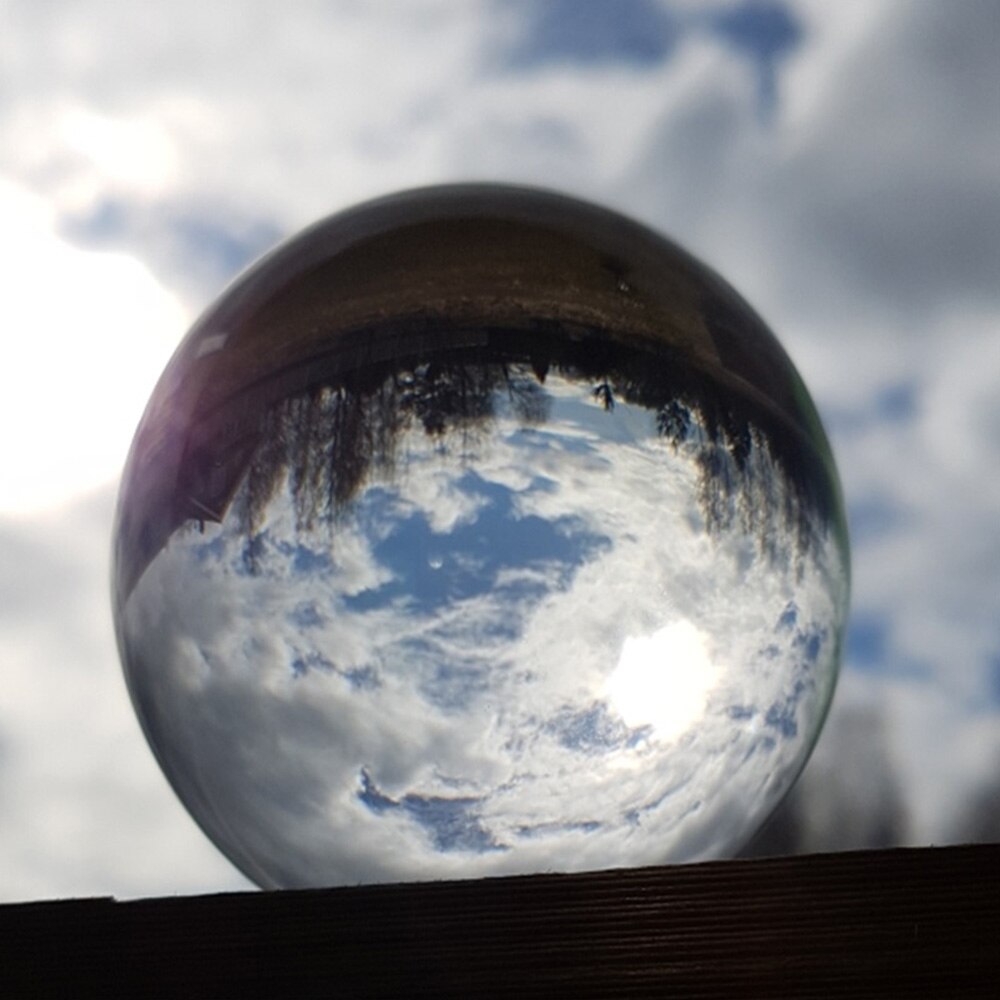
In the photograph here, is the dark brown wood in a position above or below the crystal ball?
below

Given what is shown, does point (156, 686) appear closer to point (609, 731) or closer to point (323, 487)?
point (323, 487)

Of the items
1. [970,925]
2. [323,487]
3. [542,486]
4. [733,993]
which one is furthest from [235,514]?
[970,925]

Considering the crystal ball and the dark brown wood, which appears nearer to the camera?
the dark brown wood

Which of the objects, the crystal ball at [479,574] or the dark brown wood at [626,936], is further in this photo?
the crystal ball at [479,574]

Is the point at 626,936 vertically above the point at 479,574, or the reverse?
the point at 479,574

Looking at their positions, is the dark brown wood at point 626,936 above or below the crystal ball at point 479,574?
below
